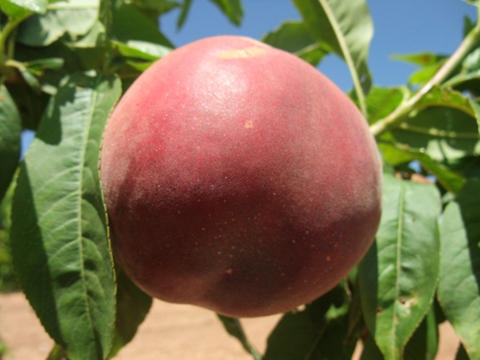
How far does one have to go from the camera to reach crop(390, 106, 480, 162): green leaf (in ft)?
3.43

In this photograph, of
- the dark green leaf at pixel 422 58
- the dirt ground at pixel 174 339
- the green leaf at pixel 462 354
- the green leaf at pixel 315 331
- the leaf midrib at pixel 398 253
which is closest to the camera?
the leaf midrib at pixel 398 253

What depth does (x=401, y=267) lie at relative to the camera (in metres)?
0.81

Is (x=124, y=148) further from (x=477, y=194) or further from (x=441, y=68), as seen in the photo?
(x=441, y=68)

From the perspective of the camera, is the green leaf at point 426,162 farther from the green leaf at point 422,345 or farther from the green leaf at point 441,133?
the green leaf at point 422,345

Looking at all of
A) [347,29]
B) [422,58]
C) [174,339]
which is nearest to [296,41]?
[347,29]

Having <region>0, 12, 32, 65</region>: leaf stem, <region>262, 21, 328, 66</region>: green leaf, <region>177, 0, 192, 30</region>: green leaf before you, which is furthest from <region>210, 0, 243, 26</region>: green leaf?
<region>0, 12, 32, 65</region>: leaf stem

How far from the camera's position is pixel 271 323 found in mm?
7648

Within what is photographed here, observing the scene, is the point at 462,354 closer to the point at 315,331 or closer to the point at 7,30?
the point at 315,331

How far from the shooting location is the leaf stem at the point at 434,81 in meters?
0.97

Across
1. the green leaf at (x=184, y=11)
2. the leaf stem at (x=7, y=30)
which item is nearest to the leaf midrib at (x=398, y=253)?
the leaf stem at (x=7, y=30)

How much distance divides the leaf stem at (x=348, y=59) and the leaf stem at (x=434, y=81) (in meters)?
0.05

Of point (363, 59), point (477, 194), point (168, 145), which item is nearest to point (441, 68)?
point (363, 59)

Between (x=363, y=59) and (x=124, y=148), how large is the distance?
53cm

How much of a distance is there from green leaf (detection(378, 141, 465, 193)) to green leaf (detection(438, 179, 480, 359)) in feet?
0.11
